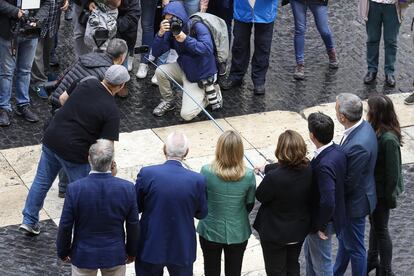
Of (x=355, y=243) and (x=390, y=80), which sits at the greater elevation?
(x=390, y=80)

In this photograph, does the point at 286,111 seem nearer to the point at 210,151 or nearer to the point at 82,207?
the point at 210,151

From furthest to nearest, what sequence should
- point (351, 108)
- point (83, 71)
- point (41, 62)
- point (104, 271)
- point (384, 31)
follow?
point (384, 31) < point (41, 62) < point (83, 71) < point (351, 108) < point (104, 271)

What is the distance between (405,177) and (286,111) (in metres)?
1.80

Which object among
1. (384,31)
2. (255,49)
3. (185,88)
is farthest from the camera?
(384,31)

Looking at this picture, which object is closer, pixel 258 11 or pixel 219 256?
pixel 219 256

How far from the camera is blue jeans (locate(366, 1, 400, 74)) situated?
36.0 feet

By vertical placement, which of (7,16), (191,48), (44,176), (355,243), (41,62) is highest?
A: (7,16)

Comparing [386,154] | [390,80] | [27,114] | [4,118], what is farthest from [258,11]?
[386,154]

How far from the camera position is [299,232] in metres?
6.88

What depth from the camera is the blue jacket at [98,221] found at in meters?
6.36

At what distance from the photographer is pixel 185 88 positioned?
410 inches

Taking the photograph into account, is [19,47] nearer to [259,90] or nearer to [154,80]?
[154,80]

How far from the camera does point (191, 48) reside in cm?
1000

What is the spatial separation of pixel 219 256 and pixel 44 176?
182 cm
